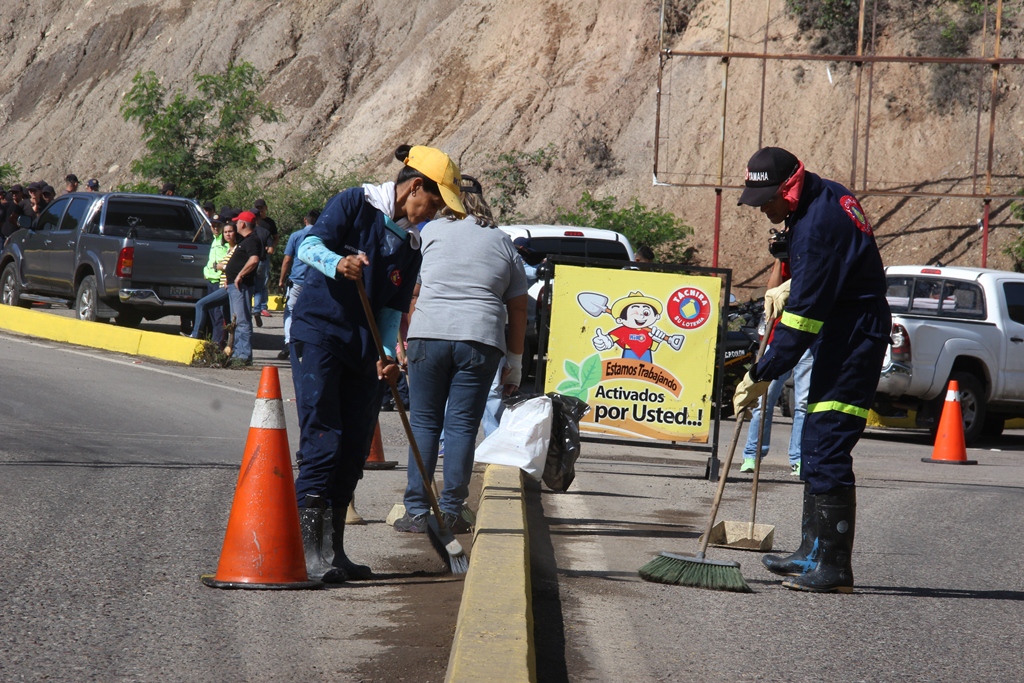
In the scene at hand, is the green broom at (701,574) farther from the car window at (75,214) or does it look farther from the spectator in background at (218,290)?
the car window at (75,214)

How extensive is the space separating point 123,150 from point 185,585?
46.3 m

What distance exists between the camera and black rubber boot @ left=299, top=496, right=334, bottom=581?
530 cm

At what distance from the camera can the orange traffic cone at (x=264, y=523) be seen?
16.6 ft

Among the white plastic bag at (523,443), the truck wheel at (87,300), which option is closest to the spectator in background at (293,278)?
the white plastic bag at (523,443)

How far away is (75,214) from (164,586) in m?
Answer: 14.7

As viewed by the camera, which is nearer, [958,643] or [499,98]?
[958,643]

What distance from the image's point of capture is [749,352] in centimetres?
1478

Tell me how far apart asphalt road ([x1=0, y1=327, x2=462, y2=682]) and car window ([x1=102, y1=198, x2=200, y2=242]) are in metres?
8.50

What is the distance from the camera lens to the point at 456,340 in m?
6.34

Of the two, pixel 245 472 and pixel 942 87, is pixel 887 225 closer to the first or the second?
pixel 942 87

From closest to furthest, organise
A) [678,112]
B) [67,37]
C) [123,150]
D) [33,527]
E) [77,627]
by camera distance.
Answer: [77,627] → [33,527] → [678,112] → [123,150] → [67,37]

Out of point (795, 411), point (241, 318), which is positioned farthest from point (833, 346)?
point (241, 318)

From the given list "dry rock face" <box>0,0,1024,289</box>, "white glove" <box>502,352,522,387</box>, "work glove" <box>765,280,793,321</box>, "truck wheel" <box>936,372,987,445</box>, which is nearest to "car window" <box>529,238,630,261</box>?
"truck wheel" <box>936,372,987,445</box>

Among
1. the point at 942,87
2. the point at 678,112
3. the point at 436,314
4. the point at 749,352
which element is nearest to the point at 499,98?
the point at 678,112
